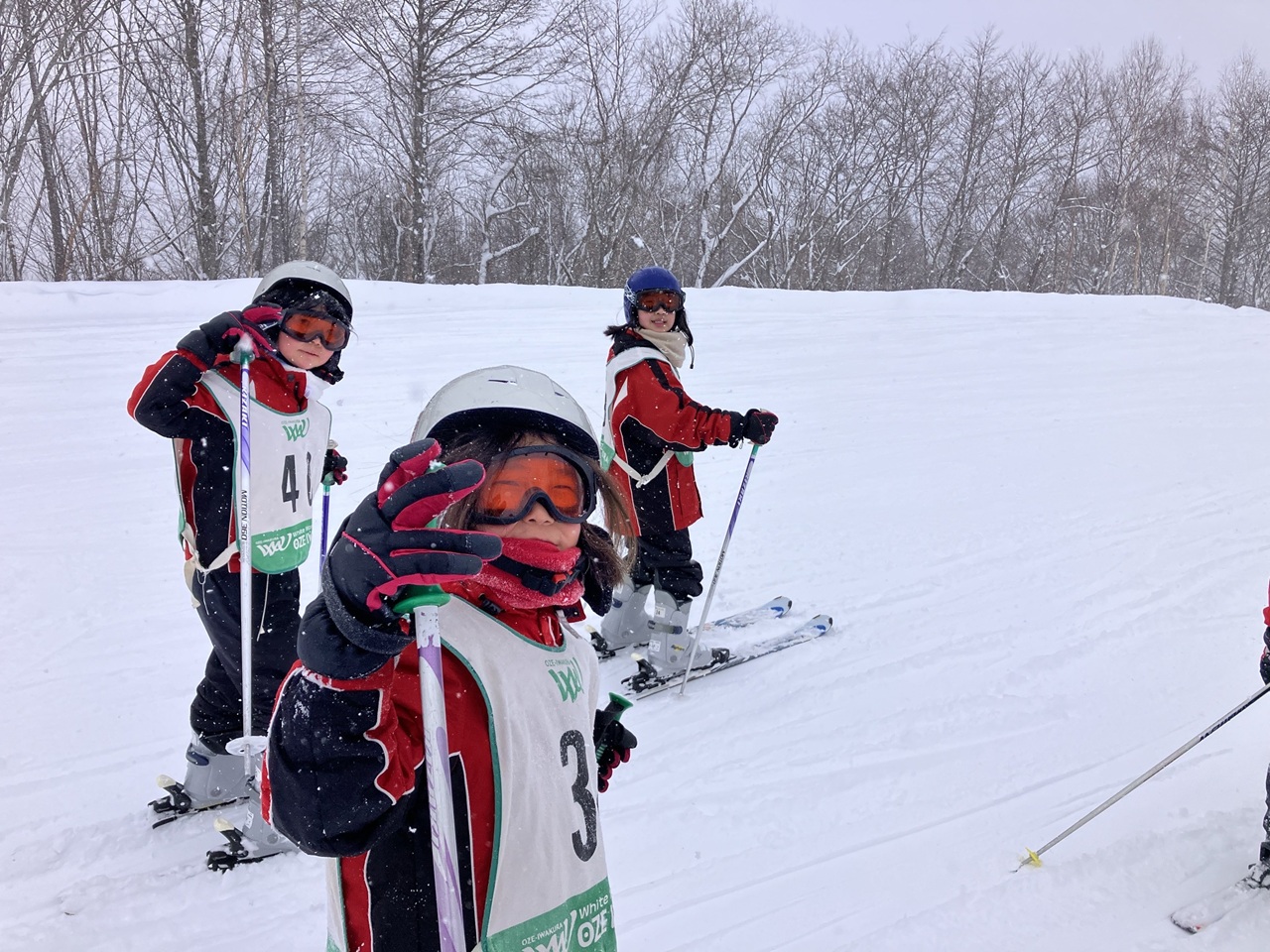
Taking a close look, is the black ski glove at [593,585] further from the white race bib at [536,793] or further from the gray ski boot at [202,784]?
the gray ski boot at [202,784]

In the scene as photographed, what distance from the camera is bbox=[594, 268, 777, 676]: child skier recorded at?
14.4 ft

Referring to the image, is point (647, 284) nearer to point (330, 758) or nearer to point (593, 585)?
point (593, 585)

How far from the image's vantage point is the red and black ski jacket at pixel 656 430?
4.39 metres

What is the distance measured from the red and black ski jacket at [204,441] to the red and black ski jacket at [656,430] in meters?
1.77

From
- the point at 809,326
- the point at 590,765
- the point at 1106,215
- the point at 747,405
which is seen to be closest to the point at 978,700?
the point at 590,765

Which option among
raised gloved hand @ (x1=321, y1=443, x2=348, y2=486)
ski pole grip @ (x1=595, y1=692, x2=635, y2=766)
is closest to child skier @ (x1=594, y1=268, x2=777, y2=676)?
raised gloved hand @ (x1=321, y1=443, x2=348, y2=486)

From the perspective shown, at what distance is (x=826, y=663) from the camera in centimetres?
514

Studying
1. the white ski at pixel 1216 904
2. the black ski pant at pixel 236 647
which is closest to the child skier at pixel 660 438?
the black ski pant at pixel 236 647

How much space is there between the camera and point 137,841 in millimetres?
3326

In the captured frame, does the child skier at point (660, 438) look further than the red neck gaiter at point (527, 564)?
Yes

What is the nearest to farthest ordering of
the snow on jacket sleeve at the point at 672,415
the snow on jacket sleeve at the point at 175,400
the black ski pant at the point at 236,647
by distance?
the snow on jacket sleeve at the point at 175,400 → the black ski pant at the point at 236,647 → the snow on jacket sleeve at the point at 672,415

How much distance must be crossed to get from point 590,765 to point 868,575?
527 cm

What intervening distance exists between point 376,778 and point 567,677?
43 centimetres

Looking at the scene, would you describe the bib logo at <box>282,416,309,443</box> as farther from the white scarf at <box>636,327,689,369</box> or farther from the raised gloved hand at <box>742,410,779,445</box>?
the raised gloved hand at <box>742,410,779,445</box>
